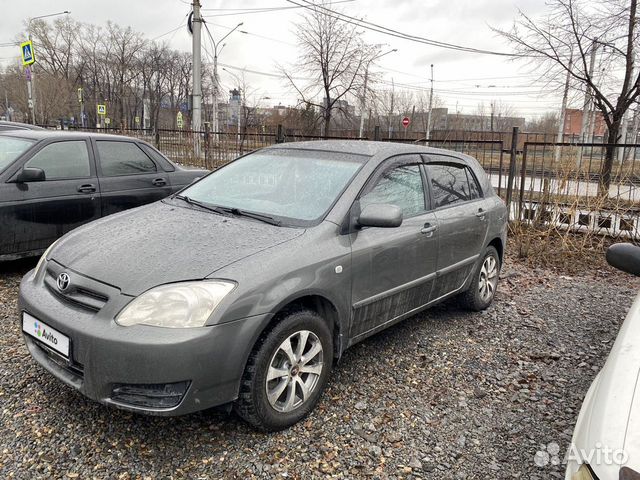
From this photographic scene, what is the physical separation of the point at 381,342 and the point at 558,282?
317 cm

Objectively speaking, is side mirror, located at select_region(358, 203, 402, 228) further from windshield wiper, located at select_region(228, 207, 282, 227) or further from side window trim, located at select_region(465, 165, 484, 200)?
side window trim, located at select_region(465, 165, 484, 200)

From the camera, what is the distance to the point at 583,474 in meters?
1.52

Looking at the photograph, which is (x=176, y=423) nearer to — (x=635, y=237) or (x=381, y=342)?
(x=381, y=342)

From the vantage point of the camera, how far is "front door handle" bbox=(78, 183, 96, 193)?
5.23 meters

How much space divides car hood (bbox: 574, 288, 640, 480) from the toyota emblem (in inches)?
96.3

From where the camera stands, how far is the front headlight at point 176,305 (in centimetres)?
227

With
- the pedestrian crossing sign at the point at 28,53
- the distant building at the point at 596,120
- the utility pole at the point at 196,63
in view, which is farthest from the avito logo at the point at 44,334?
the pedestrian crossing sign at the point at 28,53

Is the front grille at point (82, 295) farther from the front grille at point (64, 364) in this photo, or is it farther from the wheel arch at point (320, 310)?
the wheel arch at point (320, 310)

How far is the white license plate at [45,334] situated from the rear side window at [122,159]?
10.2ft

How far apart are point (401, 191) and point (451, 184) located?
0.85 meters

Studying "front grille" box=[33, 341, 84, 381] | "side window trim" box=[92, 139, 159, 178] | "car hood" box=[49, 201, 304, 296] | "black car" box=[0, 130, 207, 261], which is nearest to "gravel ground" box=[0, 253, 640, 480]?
"front grille" box=[33, 341, 84, 381]

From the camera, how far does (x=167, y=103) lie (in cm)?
6800

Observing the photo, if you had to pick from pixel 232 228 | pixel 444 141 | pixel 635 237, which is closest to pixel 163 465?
pixel 232 228

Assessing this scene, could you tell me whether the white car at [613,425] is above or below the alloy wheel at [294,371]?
above
